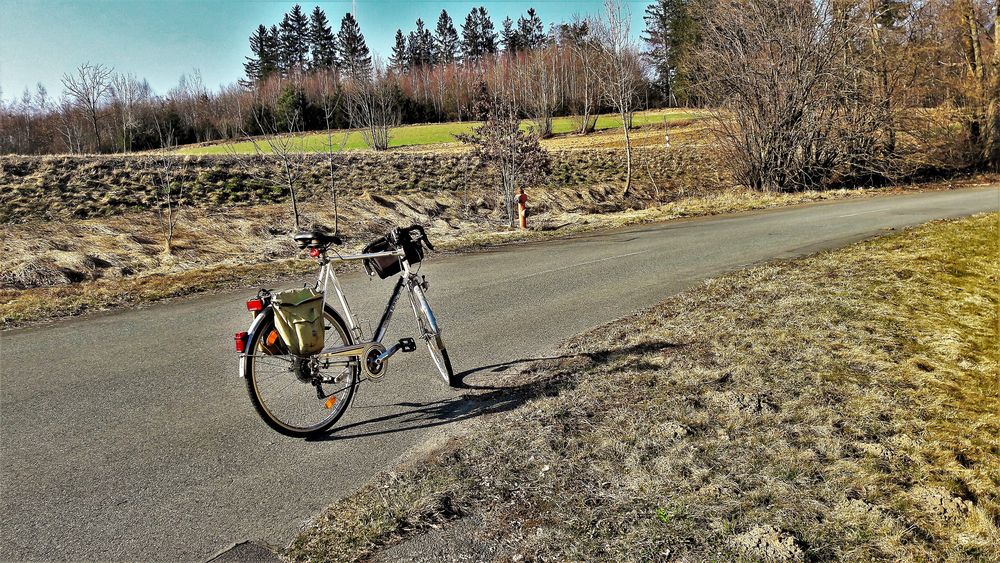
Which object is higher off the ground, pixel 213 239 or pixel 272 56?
pixel 272 56

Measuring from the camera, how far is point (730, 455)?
3.83m

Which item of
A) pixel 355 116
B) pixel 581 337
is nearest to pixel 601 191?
pixel 355 116

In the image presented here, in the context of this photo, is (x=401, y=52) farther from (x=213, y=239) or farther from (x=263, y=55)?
(x=213, y=239)

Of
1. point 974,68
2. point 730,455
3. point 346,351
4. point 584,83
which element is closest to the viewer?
point 730,455

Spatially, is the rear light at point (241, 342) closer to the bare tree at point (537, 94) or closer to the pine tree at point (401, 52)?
the bare tree at point (537, 94)

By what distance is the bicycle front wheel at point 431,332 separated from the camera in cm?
514

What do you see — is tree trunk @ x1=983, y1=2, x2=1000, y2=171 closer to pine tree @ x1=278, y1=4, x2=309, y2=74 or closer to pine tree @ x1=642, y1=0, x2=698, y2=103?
pine tree @ x1=642, y1=0, x2=698, y2=103

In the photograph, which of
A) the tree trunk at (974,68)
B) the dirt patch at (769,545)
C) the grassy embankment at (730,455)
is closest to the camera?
the dirt patch at (769,545)

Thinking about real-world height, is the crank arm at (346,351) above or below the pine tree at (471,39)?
below

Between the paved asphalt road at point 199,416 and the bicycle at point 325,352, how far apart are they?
9.0 inches

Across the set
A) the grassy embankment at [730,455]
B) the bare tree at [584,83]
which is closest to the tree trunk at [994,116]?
the bare tree at [584,83]

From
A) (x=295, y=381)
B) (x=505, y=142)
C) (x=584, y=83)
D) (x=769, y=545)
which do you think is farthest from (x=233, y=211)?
(x=584, y=83)

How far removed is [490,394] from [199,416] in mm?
2240

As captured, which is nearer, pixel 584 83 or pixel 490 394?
pixel 490 394
